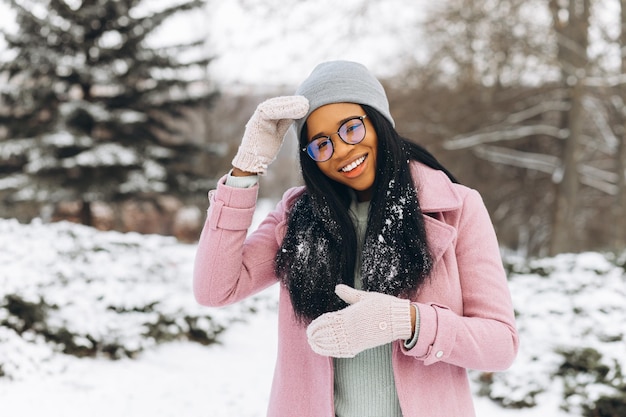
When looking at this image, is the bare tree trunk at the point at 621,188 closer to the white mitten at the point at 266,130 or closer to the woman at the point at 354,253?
the woman at the point at 354,253

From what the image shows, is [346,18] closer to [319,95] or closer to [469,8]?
[469,8]

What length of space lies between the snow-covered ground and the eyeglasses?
8.34 ft

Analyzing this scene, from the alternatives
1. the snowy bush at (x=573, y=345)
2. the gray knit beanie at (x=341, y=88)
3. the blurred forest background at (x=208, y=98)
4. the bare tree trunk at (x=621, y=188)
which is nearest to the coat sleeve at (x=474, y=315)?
the gray knit beanie at (x=341, y=88)

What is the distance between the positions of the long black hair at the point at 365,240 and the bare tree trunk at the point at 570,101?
8.25 meters

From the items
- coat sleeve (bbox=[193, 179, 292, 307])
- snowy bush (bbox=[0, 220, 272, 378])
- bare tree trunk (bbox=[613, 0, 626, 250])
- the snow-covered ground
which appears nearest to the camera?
coat sleeve (bbox=[193, 179, 292, 307])

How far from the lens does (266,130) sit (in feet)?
5.18

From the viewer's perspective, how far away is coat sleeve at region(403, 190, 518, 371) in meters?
1.27

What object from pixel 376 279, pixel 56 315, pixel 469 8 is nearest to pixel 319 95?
pixel 376 279

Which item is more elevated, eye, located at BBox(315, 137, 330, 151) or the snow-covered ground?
eye, located at BBox(315, 137, 330, 151)

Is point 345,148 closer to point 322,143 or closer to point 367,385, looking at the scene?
point 322,143

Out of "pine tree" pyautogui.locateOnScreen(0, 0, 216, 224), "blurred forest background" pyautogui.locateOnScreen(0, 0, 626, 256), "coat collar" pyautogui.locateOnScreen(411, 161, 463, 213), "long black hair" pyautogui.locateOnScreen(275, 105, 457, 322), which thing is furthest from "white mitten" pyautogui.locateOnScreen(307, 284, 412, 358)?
"pine tree" pyautogui.locateOnScreen(0, 0, 216, 224)

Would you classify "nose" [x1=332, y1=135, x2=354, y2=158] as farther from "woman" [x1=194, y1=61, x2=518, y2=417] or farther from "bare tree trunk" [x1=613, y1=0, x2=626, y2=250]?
"bare tree trunk" [x1=613, y1=0, x2=626, y2=250]

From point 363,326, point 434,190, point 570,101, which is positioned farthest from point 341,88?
point 570,101

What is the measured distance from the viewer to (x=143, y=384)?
375cm
